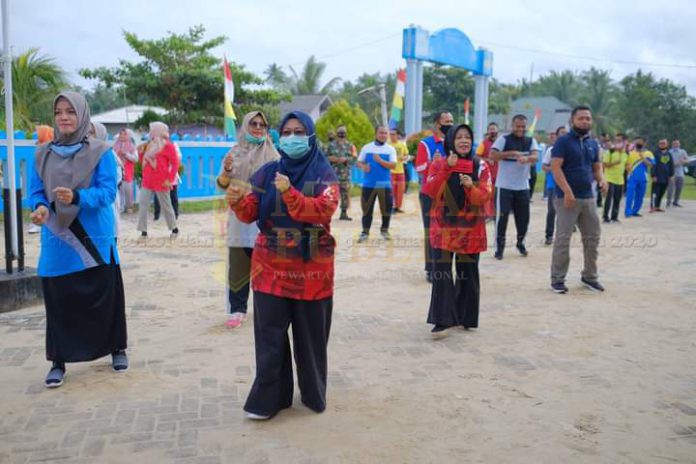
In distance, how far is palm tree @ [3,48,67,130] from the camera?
16703 mm

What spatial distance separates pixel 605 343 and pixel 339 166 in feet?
27.5

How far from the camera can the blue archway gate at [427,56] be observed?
22.1 meters

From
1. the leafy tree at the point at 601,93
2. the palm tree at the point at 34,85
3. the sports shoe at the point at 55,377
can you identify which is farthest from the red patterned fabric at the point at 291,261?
the leafy tree at the point at 601,93

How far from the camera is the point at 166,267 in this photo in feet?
27.5

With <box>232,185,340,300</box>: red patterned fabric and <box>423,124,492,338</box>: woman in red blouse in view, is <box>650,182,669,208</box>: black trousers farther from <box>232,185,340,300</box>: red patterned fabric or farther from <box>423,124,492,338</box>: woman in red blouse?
<box>232,185,340,300</box>: red patterned fabric

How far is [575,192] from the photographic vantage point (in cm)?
716

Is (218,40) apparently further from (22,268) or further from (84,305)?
(84,305)

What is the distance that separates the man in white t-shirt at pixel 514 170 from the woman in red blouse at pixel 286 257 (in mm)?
5510

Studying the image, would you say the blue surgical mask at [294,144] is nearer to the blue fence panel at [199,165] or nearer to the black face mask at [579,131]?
the black face mask at [579,131]

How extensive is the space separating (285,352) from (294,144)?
121 centimetres

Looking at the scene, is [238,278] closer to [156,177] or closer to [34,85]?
[156,177]

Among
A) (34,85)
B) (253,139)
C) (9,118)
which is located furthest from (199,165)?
(253,139)

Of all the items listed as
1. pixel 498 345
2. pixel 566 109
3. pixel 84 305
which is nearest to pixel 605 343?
pixel 498 345

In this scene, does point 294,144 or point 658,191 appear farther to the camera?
point 658,191
